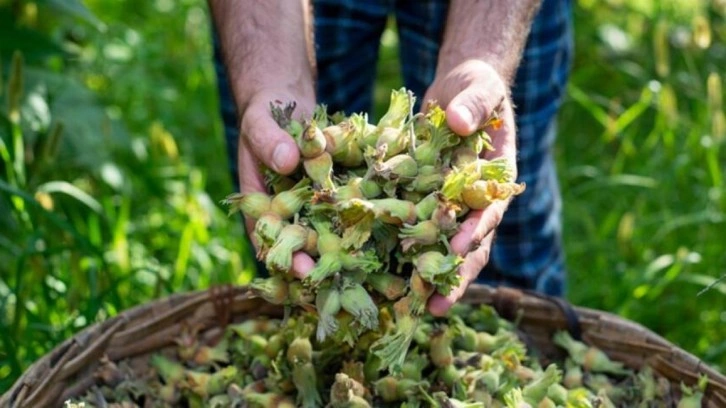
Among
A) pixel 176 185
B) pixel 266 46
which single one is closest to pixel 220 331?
pixel 266 46

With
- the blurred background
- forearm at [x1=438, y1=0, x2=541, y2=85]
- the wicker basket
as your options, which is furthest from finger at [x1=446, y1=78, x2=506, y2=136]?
the blurred background

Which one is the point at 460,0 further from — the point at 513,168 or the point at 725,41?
the point at 725,41

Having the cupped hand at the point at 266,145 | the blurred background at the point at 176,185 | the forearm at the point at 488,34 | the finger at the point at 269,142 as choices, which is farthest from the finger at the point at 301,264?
the blurred background at the point at 176,185

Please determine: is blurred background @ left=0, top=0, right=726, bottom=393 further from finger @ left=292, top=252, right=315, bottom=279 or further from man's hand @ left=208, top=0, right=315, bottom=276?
finger @ left=292, top=252, right=315, bottom=279

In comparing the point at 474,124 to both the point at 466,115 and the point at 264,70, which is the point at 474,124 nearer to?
the point at 466,115

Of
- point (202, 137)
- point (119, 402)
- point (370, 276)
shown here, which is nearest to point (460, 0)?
point (370, 276)

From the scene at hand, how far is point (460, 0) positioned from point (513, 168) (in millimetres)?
371

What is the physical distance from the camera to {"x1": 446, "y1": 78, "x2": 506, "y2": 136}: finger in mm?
1261

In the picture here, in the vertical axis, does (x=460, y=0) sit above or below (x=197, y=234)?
above

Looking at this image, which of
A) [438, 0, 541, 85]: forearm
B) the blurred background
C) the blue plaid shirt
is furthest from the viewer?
the blue plaid shirt

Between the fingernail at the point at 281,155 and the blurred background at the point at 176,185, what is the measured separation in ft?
1.79

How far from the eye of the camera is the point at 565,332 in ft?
5.32

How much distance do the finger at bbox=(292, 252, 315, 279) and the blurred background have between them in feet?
1.92

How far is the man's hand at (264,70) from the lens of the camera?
131 centimetres
